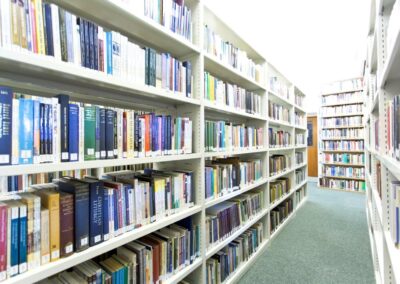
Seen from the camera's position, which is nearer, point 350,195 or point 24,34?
point 24,34

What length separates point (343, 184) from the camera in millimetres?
5848

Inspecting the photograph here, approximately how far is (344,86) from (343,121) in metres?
0.92

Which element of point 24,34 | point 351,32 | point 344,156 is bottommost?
point 344,156

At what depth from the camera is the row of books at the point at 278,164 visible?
9.94 feet

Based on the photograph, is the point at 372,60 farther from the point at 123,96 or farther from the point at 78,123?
the point at 78,123

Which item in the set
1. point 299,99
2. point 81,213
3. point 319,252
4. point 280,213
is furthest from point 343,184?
point 81,213

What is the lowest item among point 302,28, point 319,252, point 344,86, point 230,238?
point 319,252

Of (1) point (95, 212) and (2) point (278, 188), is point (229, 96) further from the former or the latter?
(2) point (278, 188)

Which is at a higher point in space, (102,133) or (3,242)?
(102,133)

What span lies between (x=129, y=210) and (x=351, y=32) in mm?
4645

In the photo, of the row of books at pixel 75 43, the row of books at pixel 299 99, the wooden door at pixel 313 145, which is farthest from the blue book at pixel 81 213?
the wooden door at pixel 313 145

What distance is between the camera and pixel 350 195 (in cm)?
532

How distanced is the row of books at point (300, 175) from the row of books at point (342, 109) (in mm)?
2351

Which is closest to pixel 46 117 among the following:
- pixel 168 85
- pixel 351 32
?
pixel 168 85
